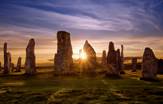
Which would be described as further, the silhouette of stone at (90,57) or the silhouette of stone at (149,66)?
the silhouette of stone at (90,57)

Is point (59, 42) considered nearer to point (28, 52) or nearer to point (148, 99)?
point (28, 52)

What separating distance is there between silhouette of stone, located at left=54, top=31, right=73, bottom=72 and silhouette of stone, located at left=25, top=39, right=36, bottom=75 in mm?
5053

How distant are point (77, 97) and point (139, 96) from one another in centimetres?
581

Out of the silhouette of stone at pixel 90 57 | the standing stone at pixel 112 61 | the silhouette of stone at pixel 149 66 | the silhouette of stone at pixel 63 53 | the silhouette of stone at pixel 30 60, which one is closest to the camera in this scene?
the silhouette of stone at pixel 149 66

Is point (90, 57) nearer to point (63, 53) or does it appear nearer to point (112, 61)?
point (112, 61)

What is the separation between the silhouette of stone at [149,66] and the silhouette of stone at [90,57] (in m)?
14.1

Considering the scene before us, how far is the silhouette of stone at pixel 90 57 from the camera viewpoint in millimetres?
58281

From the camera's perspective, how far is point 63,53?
55.6 meters

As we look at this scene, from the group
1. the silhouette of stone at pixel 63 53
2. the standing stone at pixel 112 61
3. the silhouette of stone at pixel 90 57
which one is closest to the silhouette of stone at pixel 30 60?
the silhouette of stone at pixel 63 53

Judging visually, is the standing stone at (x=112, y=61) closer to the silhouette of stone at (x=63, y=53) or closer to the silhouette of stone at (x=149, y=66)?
the silhouette of stone at (x=63, y=53)

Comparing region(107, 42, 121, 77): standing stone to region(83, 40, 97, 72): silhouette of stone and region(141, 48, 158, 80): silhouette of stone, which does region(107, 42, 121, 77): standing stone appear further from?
region(141, 48, 158, 80): silhouette of stone

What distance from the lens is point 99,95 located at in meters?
28.7

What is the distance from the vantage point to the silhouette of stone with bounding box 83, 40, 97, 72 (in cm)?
5828

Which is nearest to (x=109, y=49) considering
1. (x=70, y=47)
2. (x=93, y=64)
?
(x=93, y=64)
